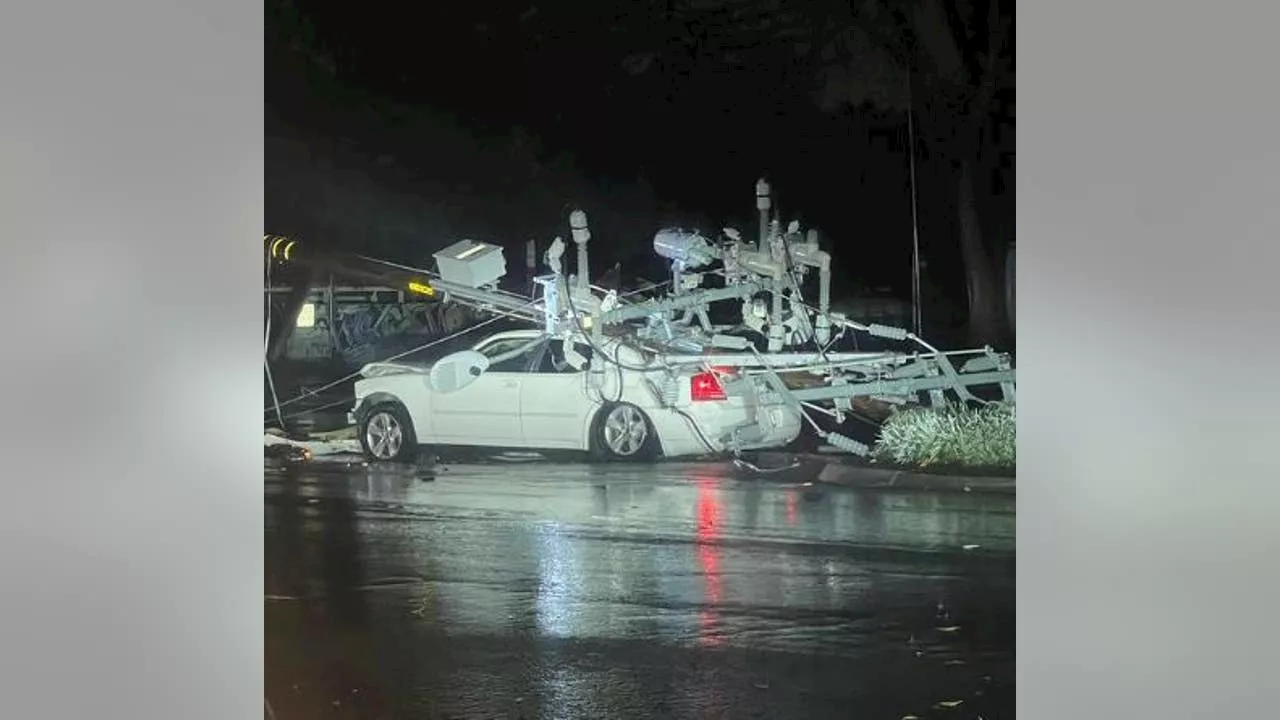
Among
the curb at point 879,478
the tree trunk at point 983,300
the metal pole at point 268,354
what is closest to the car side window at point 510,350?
the metal pole at point 268,354

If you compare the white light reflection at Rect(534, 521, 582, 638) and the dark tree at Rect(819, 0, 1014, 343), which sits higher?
the dark tree at Rect(819, 0, 1014, 343)

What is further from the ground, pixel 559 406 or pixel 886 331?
pixel 886 331

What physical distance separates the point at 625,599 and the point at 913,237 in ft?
3.74

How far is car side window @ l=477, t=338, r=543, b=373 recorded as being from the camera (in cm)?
284

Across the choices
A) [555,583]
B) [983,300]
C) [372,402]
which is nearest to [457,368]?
[372,402]

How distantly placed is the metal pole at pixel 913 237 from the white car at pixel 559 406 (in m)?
0.39

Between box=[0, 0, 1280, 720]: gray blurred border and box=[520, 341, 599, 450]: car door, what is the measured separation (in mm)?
667
